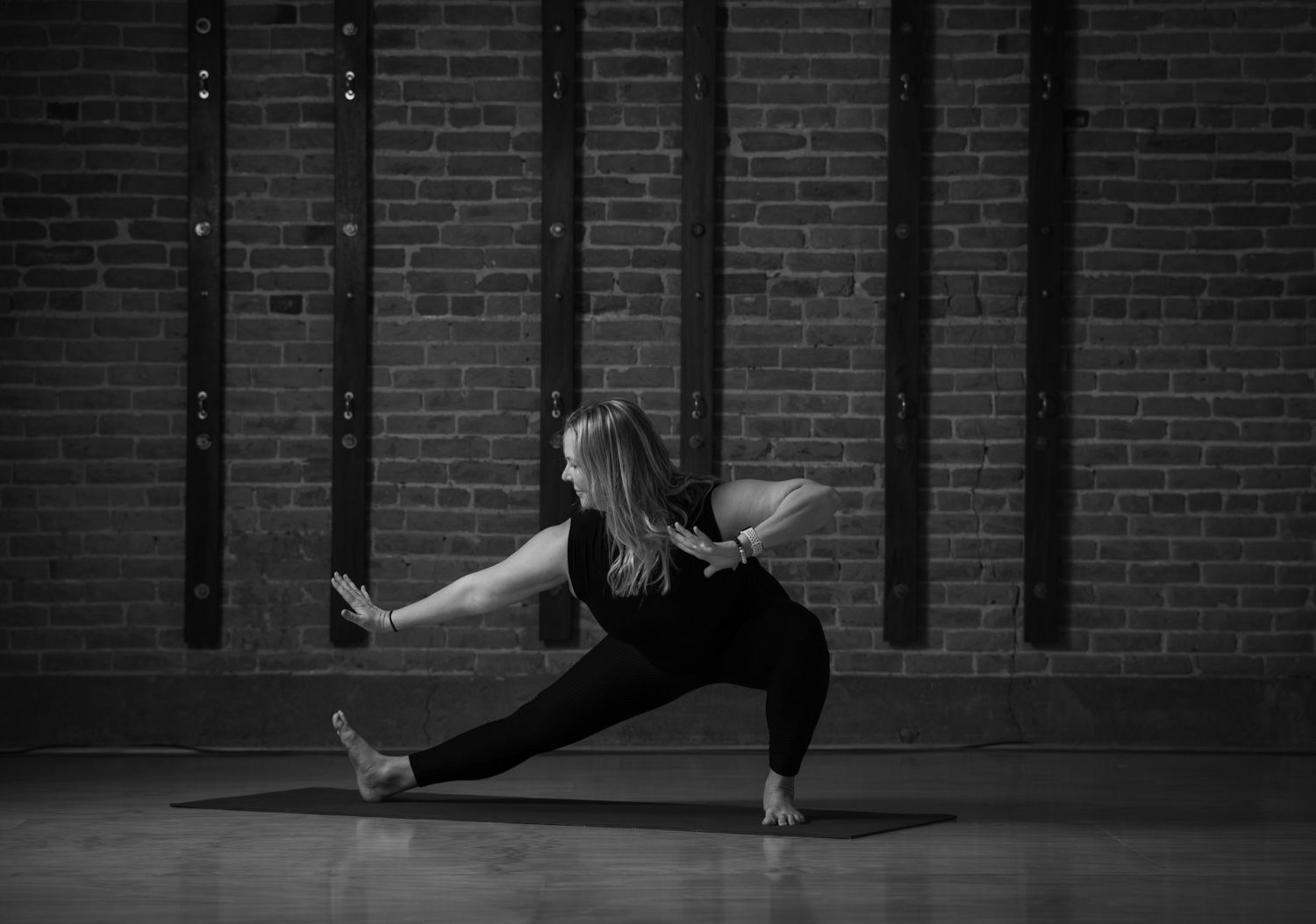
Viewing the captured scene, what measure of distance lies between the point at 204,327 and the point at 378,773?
2.17m

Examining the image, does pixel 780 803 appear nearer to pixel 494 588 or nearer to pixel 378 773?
pixel 494 588

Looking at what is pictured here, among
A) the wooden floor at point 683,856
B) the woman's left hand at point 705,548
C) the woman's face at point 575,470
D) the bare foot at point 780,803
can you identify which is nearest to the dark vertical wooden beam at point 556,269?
the wooden floor at point 683,856

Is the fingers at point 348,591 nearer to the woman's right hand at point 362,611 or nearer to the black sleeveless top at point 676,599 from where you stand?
the woman's right hand at point 362,611

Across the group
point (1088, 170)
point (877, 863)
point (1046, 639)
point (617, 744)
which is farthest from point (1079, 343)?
point (877, 863)

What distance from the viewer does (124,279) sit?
5.86 meters

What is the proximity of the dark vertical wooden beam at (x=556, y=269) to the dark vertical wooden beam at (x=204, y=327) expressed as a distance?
1.08 metres

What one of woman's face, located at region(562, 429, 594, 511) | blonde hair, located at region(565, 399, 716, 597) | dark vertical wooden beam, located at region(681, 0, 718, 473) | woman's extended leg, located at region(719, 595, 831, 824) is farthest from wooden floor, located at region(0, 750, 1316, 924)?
dark vertical wooden beam, located at region(681, 0, 718, 473)

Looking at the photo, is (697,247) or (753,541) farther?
(697,247)

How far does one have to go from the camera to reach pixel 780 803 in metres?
3.90

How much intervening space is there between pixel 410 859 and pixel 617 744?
244 centimetres

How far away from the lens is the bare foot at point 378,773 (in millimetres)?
4207

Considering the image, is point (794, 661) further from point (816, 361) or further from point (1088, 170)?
point (1088, 170)

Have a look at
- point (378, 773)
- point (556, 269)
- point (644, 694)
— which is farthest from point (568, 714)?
point (556, 269)

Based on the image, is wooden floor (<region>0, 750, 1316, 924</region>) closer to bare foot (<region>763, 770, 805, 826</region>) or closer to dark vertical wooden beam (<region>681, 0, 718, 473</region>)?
bare foot (<region>763, 770, 805, 826</region>)
